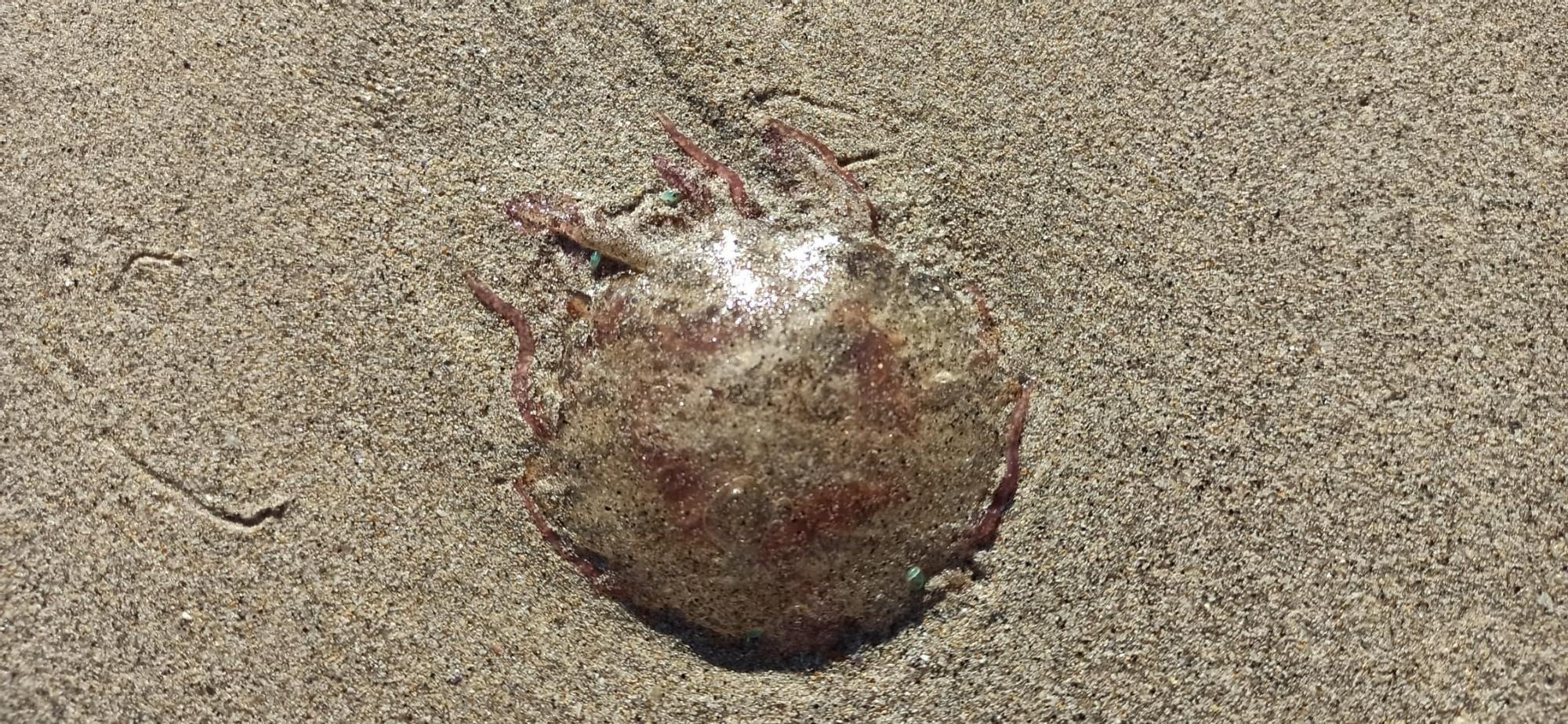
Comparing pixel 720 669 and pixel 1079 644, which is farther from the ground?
pixel 1079 644

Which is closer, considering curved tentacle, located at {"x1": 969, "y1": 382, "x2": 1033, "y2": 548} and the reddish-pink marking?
the reddish-pink marking

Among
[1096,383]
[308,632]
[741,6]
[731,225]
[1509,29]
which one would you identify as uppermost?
[1509,29]

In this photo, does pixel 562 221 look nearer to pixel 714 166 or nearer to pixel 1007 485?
pixel 714 166

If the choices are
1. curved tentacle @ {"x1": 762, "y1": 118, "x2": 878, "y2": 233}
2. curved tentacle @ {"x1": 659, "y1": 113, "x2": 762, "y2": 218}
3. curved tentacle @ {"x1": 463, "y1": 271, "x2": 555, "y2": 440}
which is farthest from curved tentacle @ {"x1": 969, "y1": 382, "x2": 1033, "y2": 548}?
curved tentacle @ {"x1": 463, "y1": 271, "x2": 555, "y2": 440}

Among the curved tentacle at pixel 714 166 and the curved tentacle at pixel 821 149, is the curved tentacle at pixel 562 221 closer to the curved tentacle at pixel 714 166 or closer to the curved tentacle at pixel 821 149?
the curved tentacle at pixel 714 166

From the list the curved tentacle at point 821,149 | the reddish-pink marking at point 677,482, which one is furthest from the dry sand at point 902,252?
the reddish-pink marking at point 677,482

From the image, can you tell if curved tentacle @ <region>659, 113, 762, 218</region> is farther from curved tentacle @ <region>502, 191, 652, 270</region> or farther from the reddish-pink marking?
the reddish-pink marking

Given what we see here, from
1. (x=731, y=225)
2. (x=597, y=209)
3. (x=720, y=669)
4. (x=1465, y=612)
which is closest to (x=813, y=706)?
(x=720, y=669)

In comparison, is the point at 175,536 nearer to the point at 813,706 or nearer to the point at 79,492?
the point at 79,492
